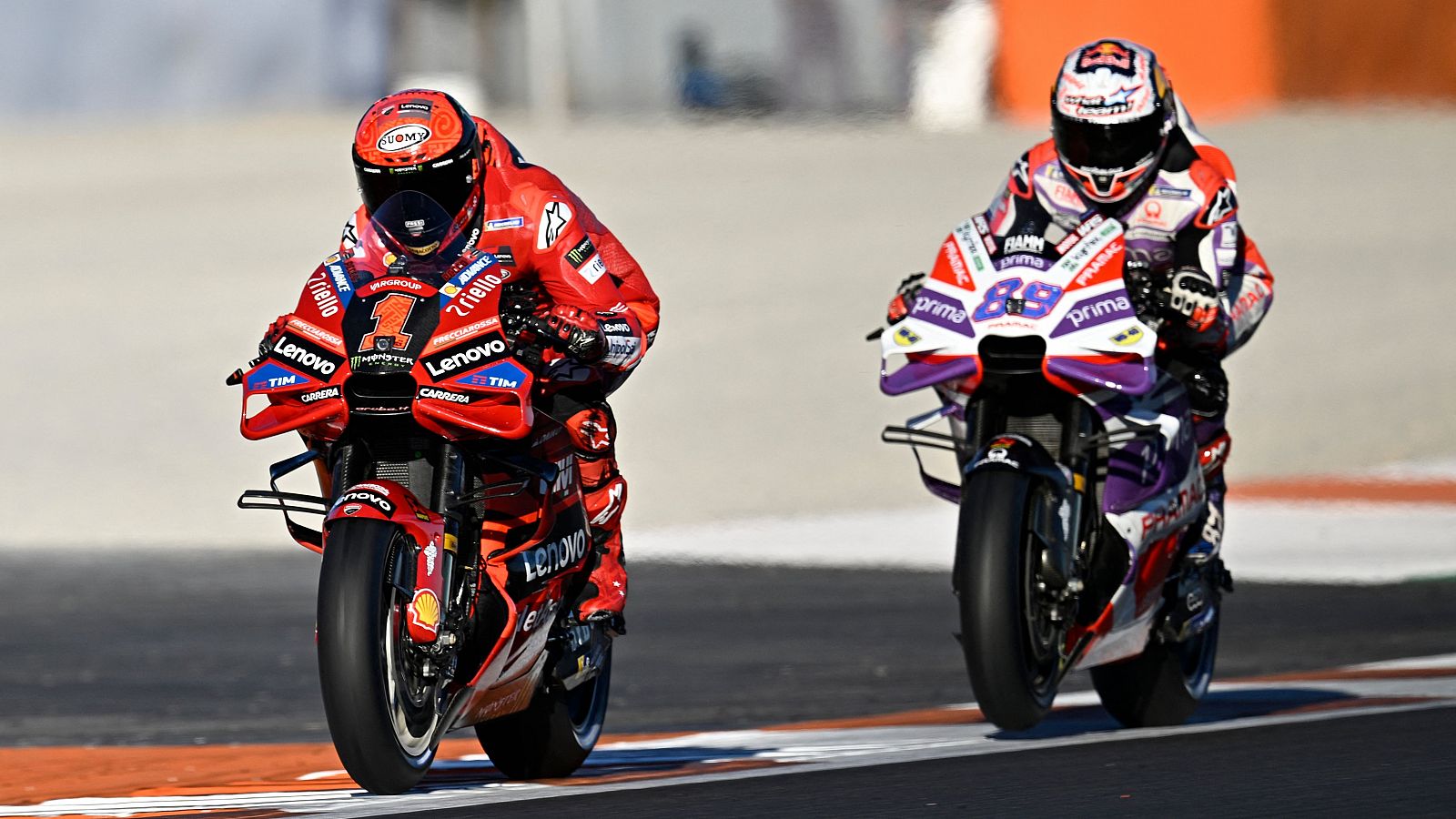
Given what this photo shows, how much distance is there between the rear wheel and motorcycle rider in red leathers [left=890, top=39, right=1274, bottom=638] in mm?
2590

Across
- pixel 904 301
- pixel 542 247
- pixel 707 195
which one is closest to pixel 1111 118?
pixel 904 301

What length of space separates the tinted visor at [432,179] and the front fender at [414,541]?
0.87 metres

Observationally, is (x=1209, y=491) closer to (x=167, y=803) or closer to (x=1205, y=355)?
(x=1205, y=355)

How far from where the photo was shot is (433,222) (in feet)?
22.7

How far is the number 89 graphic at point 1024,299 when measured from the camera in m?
7.79

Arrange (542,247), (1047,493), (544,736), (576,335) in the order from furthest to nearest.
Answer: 1. (1047,493)
2. (544,736)
3. (542,247)
4. (576,335)

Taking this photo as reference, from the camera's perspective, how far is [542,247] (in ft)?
23.3

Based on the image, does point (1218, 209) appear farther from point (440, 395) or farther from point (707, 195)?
point (707, 195)

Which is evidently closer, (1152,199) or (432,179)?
(432,179)

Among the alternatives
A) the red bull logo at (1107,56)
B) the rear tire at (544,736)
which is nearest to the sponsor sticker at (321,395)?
the rear tire at (544,736)

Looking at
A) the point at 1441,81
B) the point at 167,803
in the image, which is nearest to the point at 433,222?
the point at 167,803

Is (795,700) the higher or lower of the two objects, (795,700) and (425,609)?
the lower

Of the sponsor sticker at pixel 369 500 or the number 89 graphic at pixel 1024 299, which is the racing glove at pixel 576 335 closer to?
the sponsor sticker at pixel 369 500

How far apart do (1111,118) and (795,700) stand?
2.73m
